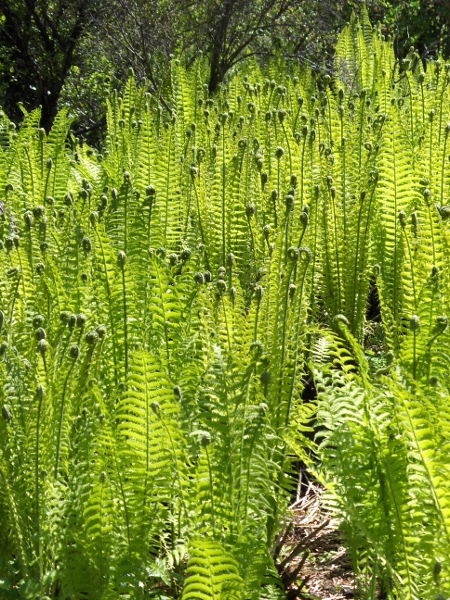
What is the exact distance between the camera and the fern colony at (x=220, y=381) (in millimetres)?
1650

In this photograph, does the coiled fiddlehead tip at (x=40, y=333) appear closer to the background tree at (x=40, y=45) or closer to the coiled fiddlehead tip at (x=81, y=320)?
the coiled fiddlehead tip at (x=81, y=320)

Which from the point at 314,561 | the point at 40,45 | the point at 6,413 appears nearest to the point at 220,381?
the point at 6,413

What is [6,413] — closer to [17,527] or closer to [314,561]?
[17,527]

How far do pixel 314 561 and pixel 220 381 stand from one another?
0.73m

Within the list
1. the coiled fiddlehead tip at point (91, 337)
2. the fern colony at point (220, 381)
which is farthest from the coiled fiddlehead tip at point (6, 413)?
the coiled fiddlehead tip at point (91, 337)

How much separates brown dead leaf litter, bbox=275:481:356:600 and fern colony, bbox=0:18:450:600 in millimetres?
79

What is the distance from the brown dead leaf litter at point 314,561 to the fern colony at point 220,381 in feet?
0.26

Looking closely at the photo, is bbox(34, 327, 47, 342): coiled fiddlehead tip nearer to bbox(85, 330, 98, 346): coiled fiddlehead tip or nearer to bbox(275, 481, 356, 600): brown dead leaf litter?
bbox(85, 330, 98, 346): coiled fiddlehead tip

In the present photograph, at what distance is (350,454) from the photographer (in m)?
1.77

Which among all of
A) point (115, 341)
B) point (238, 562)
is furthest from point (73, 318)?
point (238, 562)

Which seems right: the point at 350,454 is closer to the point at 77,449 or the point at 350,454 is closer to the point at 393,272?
the point at 77,449

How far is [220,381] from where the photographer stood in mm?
1708

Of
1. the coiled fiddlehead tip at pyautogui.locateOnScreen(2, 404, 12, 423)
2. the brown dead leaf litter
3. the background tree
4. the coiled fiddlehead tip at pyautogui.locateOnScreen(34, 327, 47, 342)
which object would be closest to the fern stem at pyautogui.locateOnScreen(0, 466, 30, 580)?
the coiled fiddlehead tip at pyautogui.locateOnScreen(2, 404, 12, 423)

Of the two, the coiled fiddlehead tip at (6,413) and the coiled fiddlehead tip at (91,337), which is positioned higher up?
the coiled fiddlehead tip at (91,337)
